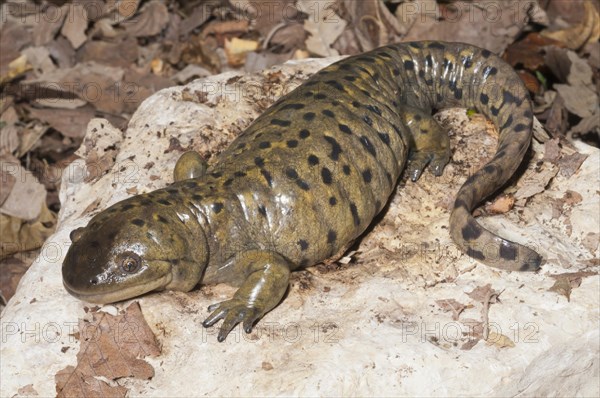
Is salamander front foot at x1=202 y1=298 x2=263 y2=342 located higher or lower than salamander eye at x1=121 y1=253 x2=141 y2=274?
lower

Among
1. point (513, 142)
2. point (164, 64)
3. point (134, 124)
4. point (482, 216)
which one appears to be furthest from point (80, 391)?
point (164, 64)

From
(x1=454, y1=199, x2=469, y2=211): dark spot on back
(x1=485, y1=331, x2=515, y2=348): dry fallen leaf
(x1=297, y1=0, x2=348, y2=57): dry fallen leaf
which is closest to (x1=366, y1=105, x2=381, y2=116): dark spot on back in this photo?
(x1=454, y1=199, x2=469, y2=211): dark spot on back

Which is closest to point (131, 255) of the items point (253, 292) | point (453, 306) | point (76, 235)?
point (76, 235)

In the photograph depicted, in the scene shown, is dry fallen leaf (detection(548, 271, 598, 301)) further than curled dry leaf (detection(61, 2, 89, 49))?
No

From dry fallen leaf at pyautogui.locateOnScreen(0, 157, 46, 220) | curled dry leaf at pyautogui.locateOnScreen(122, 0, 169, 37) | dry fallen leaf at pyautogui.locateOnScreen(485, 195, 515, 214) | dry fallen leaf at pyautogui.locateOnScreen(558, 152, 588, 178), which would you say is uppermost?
dry fallen leaf at pyautogui.locateOnScreen(558, 152, 588, 178)

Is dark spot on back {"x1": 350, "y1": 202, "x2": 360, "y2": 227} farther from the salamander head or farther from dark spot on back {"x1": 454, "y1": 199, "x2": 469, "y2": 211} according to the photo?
the salamander head

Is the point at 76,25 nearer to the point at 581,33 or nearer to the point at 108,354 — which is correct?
the point at 108,354
